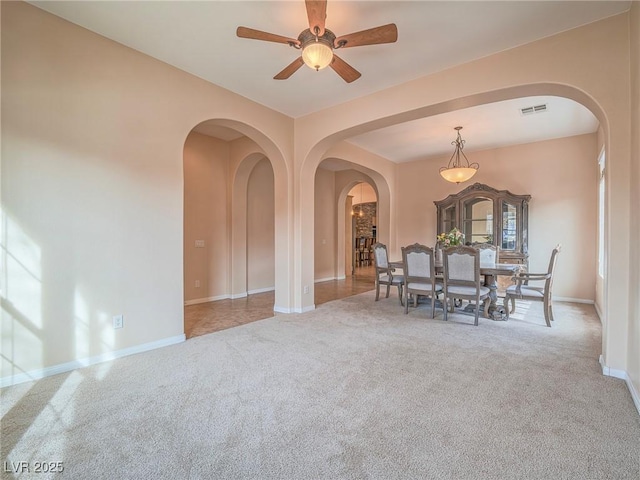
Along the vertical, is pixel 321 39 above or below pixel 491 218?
above

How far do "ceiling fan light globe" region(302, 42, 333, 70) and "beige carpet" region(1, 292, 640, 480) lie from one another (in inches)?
98.9

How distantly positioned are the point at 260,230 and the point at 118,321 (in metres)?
3.73

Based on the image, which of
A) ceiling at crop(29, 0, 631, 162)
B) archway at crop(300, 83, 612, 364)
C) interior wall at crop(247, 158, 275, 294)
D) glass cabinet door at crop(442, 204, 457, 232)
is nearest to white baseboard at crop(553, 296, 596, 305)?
glass cabinet door at crop(442, 204, 457, 232)

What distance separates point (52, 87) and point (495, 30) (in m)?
3.83

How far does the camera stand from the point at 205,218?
5.35 metres

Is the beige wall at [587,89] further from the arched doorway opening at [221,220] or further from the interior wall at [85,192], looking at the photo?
the arched doorway opening at [221,220]

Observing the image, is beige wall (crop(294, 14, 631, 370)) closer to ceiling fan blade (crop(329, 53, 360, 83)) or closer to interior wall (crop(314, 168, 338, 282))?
ceiling fan blade (crop(329, 53, 360, 83))

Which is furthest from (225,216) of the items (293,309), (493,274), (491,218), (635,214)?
(635,214)

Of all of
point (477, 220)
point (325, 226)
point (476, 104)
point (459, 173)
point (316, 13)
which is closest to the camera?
point (316, 13)

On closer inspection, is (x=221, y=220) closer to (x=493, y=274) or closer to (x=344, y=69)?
(x=344, y=69)

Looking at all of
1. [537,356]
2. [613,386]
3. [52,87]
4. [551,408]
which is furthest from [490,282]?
[52,87]

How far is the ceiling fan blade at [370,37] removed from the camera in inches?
82.7

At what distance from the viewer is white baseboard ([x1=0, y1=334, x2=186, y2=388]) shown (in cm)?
228

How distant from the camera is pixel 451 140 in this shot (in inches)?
218
